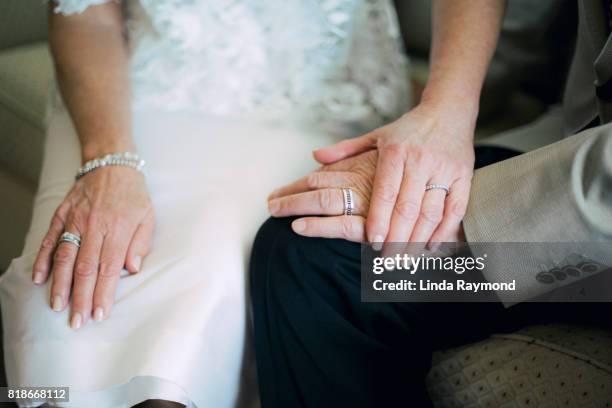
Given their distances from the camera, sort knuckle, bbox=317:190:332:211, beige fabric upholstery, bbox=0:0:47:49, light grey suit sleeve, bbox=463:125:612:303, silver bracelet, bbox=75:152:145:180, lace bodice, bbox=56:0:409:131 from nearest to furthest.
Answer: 1. light grey suit sleeve, bbox=463:125:612:303
2. knuckle, bbox=317:190:332:211
3. silver bracelet, bbox=75:152:145:180
4. lace bodice, bbox=56:0:409:131
5. beige fabric upholstery, bbox=0:0:47:49

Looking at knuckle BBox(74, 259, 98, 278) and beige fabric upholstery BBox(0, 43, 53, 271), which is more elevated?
beige fabric upholstery BBox(0, 43, 53, 271)

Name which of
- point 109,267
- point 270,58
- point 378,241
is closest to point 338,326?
point 378,241

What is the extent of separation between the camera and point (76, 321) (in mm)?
648

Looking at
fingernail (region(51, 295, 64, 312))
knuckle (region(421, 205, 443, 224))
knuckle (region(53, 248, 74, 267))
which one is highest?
knuckle (region(421, 205, 443, 224))

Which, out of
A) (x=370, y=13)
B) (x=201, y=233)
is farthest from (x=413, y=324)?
(x=370, y=13)

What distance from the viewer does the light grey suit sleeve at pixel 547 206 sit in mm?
567

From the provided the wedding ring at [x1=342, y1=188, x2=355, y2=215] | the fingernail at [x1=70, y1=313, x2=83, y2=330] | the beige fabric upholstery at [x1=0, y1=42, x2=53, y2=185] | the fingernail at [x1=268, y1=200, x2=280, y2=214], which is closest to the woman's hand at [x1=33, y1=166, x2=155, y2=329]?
the fingernail at [x1=70, y1=313, x2=83, y2=330]

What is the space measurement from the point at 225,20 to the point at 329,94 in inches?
9.4

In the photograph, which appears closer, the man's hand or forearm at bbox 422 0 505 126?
the man's hand

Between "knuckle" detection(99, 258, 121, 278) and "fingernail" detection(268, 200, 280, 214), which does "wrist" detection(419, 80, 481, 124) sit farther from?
"knuckle" detection(99, 258, 121, 278)

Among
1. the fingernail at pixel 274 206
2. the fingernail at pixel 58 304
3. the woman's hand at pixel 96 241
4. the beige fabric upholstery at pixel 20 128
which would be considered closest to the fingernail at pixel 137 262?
the woman's hand at pixel 96 241

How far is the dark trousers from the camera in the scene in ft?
2.13

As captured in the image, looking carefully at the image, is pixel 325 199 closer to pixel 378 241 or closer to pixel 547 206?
pixel 378 241

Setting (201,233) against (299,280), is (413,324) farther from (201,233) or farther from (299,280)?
(201,233)
